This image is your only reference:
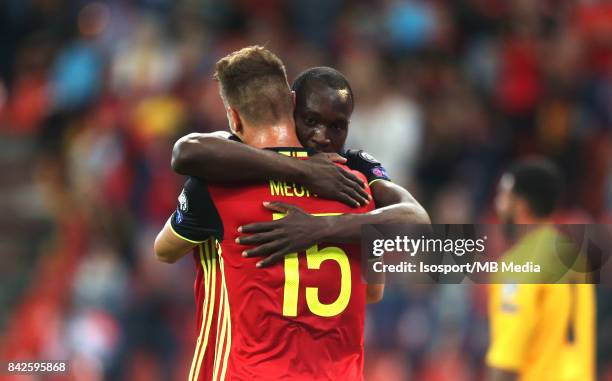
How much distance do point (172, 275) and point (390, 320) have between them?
80.6 inches

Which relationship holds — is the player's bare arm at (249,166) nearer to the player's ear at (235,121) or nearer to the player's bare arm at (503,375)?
the player's ear at (235,121)

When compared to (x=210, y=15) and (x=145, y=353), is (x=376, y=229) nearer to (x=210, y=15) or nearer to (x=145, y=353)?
(x=145, y=353)

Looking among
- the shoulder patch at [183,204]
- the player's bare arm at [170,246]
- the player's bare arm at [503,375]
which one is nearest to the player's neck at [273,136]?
the shoulder patch at [183,204]

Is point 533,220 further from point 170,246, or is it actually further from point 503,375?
point 170,246

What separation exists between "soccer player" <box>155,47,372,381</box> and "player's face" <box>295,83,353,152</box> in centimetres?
7

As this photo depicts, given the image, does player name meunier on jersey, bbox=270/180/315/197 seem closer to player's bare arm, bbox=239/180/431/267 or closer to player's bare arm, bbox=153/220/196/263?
player's bare arm, bbox=239/180/431/267

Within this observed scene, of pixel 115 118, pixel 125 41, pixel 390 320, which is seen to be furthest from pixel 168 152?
pixel 390 320

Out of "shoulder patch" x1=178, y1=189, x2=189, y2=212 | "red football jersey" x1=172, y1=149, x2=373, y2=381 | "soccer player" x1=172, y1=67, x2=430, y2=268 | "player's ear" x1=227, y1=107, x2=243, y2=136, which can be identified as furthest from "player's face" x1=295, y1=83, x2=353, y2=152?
"shoulder patch" x1=178, y1=189, x2=189, y2=212

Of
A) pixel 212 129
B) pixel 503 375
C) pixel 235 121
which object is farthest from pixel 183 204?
pixel 212 129

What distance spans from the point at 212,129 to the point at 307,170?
696cm

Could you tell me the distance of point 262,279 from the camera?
4051mm

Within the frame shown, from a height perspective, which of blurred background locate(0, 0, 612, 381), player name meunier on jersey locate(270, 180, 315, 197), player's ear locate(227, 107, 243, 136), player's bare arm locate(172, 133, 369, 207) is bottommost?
player name meunier on jersey locate(270, 180, 315, 197)

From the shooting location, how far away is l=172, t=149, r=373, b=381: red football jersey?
4.03 metres

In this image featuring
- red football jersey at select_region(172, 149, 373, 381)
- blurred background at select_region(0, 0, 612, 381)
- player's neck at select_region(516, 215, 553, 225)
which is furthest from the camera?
blurred background at select_region(0, 0, 612, 381)
